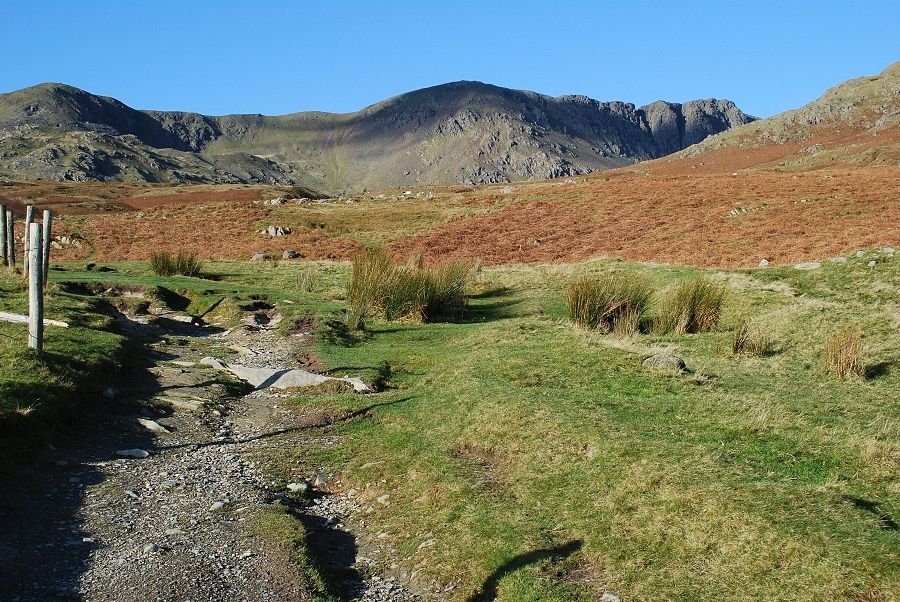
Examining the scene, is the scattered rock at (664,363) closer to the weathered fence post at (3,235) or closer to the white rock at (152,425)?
the white rock at (152,425)

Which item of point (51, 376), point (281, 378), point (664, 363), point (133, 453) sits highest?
point (664, 363)

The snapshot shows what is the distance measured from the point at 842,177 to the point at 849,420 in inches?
1480

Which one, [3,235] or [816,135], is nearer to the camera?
[3,235]

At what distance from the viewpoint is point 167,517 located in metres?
8.51

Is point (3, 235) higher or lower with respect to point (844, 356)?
higher

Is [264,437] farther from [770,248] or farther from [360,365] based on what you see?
[770,248]

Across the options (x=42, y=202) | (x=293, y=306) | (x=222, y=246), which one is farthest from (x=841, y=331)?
(x=42, y=202)

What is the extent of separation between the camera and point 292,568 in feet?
24.3

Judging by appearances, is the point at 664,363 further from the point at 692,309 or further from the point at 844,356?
the point at 692,309

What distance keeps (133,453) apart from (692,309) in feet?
45.8

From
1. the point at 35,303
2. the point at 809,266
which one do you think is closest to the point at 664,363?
the point at 35,303

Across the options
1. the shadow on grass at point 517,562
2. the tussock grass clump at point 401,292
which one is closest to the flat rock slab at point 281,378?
the tussock grass clump at point 401,292

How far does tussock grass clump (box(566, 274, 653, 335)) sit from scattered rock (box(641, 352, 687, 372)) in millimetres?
5345

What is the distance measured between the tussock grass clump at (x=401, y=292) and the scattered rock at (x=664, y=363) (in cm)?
977
